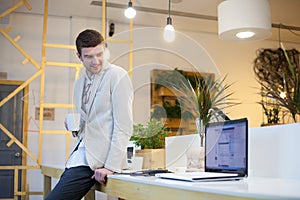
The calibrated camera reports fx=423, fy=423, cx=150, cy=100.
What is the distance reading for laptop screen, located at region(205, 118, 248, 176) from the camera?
1406 mm

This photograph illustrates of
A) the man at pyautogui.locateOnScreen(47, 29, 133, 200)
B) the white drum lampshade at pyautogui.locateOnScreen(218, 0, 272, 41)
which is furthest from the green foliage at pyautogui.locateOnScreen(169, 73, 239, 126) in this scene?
the white drum lampshade at pyautogui.locateOnScreen(218, 0, 272, 41)

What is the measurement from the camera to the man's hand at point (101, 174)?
1.81 metres

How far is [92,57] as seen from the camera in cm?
174

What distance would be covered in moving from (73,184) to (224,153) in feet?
2.21

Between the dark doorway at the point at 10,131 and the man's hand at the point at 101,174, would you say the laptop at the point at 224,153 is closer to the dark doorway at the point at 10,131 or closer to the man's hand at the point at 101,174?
the man's hand at the point at 101,174

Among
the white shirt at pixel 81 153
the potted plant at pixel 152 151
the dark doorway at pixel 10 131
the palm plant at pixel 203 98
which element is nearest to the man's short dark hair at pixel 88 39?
the white shirt at pixel 81 153

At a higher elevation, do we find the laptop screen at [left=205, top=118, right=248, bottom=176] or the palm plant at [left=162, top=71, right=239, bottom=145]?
the palm plant at [left=162, top=71, right=239, bottom=145]

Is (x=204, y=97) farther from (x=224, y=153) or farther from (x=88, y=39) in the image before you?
(x=88, y=39)

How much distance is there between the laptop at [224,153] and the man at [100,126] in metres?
0.33

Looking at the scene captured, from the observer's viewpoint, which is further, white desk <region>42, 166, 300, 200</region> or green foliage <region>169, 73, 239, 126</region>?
green foliage <region>169, 73, 239, 126</region>

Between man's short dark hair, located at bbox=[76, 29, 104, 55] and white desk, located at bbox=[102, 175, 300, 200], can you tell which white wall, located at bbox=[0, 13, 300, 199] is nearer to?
man's short dark hair, located at bbox=[76, 29, 104, 55]

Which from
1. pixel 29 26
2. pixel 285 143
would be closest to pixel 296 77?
pixel 285 143

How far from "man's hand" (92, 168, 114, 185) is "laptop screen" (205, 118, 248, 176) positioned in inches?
17.6

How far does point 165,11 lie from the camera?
5.43m
